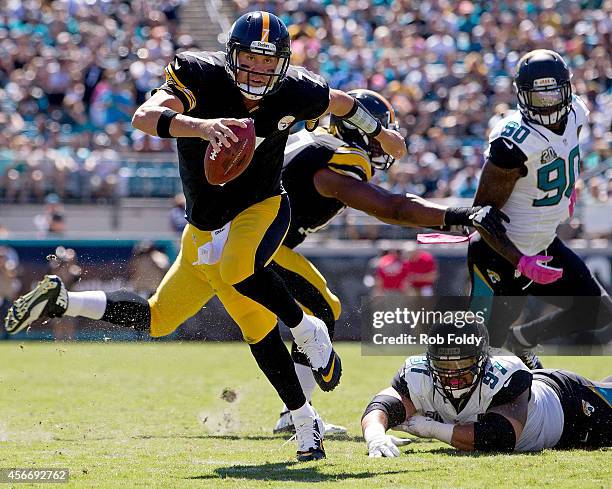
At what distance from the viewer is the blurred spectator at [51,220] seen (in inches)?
512

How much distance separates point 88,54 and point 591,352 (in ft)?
29.1

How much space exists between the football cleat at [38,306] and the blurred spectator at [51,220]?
7634 mm

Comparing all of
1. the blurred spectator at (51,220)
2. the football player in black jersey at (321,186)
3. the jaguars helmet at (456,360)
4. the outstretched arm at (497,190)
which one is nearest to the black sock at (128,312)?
the football player in black jersey at (321,186)

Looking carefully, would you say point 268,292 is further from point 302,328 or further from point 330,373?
point 330,373

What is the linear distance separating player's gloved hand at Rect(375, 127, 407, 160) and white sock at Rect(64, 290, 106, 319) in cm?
169

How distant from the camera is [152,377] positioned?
30.5 feet

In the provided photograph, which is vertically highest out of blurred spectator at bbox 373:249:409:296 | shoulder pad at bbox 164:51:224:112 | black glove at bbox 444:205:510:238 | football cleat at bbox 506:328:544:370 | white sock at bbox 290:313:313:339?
shoulder pad at bbox 164:51:224:112

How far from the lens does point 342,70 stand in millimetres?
16641

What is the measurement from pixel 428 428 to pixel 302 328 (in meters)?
0.77

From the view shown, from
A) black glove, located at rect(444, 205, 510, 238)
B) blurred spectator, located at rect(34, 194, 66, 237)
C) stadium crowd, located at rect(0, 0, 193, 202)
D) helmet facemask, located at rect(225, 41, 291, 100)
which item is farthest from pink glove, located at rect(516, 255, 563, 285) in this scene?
stadium crowd, located at rect(0, 0, 193, 202)

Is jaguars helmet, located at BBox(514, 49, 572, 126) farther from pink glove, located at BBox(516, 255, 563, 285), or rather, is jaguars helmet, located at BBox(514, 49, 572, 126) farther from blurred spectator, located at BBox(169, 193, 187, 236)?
blurred spectator, located at BBox(169, 193, 187, 236)

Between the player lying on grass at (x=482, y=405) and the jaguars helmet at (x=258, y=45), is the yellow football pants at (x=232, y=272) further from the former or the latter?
the player lying on grass at (x=482, y=405)

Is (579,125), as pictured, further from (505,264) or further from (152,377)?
(152,377)

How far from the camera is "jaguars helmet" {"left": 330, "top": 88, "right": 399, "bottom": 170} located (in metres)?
6.46
